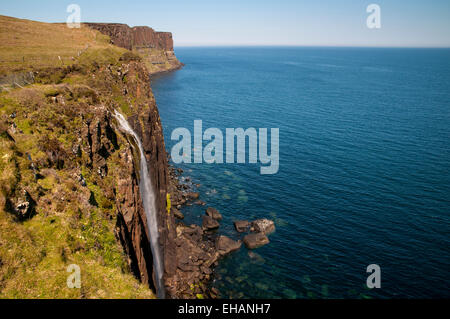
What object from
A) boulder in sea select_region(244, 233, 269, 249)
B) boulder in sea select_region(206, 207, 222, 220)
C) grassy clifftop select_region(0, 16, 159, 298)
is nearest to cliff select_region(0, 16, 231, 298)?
grassy clifftop select_region(0, 16, 159, 298)

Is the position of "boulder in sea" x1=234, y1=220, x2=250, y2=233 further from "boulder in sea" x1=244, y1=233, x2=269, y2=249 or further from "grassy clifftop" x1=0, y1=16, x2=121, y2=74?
"grassy clifftop" x1=0, y1=16, x2=121, y2=74

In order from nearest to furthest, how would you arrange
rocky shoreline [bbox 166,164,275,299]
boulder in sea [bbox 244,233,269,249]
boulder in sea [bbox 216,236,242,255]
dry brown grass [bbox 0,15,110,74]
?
1. dry brown grass [bbox 0,15,110,74]
2. rocky shoreline [bbox 166,164,275,299]
3. boulder in sea [bbox 216,236,242,255]
4. boulder in sea [bbox 244,233,269,249]

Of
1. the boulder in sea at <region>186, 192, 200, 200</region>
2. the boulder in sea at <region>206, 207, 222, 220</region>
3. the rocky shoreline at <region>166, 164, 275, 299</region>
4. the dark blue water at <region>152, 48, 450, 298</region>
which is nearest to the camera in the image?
the rocky shoreline at <region>166, 164, 275, 299</region>

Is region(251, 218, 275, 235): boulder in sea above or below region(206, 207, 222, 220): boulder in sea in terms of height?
below

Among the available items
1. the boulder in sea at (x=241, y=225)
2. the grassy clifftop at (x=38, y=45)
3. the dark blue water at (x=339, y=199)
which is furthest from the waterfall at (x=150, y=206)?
the boulder in sea at (x=241, y=225)

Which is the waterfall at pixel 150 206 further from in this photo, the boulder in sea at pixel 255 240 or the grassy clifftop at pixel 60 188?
the boulder in sea at pixel 255 240

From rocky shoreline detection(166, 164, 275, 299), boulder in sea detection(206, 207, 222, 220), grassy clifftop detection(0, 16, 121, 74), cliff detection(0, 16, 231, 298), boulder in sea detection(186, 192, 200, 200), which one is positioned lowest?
rocky shoreline detection(166, 164, 275, 299)
